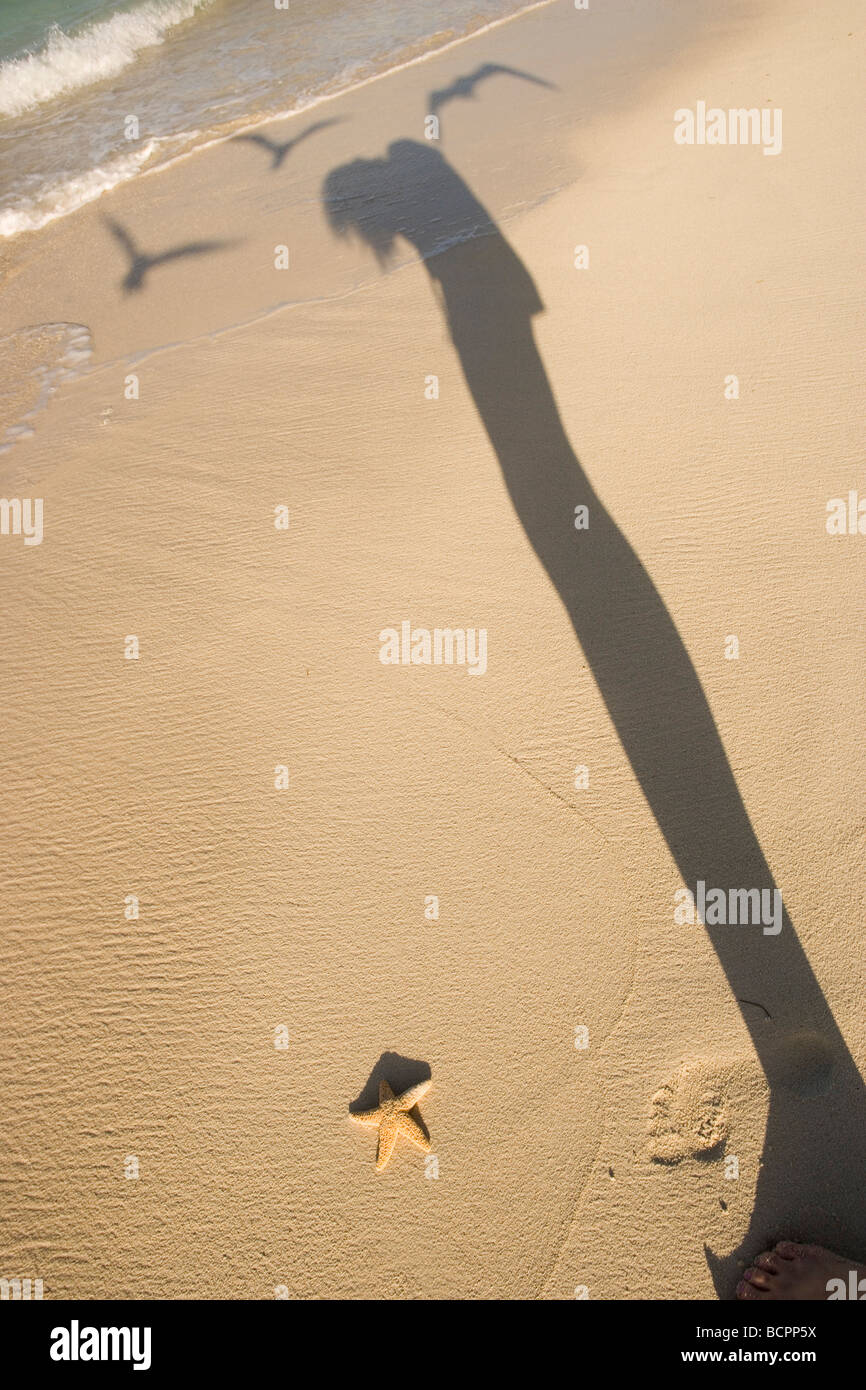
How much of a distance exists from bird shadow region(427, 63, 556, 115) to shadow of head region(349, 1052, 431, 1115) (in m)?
10.2

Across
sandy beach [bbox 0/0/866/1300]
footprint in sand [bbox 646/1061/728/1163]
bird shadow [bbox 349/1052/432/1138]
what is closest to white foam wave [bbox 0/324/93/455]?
sandy beach [bbox 0/0/866/1300]

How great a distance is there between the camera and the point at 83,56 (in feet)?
43.3

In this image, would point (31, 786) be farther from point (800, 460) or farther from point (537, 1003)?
point (800, 460)

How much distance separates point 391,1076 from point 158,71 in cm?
1506

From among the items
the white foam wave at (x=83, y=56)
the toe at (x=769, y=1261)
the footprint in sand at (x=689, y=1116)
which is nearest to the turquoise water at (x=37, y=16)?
the white foam wave at (x=83, y=56)

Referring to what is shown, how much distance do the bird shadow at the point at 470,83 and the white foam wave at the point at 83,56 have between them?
6.27 metres

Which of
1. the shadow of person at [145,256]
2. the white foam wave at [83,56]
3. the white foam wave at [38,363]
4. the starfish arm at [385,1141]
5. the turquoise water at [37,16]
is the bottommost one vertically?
the starfish arm at [385,1141]

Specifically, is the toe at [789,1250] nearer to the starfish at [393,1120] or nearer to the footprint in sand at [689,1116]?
the footprint in sand at [689,1116]

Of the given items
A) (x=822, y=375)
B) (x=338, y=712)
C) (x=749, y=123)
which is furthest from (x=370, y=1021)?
(x=749, y=123)

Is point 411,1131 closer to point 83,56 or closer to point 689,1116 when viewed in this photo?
point 689,1116

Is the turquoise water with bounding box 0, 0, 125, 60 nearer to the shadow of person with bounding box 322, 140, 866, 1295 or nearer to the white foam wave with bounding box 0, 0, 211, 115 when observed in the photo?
the white foam wave with bounding box 0, 0, 211, 115

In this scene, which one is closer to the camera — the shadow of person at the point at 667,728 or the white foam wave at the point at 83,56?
the shadow of person at the point at 667,728

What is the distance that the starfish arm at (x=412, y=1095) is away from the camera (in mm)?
2984

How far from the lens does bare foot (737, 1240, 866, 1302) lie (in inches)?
104
